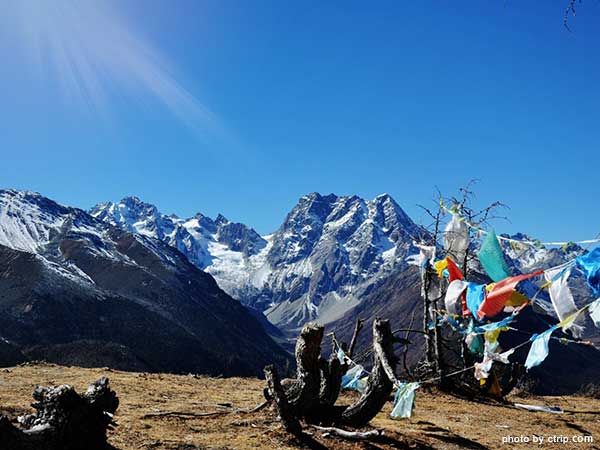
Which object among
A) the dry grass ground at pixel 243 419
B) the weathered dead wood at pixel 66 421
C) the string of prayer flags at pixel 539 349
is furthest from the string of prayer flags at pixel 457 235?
the weathered dead wood at pixel 66 421

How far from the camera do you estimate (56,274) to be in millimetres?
162875

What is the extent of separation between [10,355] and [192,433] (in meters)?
95.5

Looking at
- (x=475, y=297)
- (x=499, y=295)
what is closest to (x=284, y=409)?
(x=475, y=297)

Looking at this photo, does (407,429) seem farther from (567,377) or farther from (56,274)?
(567,377)

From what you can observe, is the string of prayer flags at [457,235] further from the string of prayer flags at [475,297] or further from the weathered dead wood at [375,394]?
the weathered dead wood at [375,394]

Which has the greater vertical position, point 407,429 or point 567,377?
point 567,377

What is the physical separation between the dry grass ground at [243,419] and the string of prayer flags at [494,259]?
3.14 meters

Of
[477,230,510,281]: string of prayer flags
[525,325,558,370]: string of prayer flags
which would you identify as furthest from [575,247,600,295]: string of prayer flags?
[477,230,510,281]: string of prayer flags

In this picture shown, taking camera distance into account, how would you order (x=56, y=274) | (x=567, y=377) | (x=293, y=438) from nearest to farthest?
(x=293, y=438) < (x=56, y=274) < (x=567, y=377)

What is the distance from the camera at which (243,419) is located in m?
9.50

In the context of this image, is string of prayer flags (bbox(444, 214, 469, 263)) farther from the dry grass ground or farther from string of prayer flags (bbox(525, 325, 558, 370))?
string of prayer flags (bbox(525, 325, 558, 370))

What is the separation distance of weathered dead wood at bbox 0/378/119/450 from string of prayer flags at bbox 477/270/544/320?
5.72 m

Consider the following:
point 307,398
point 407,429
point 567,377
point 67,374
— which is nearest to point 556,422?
point 407,429

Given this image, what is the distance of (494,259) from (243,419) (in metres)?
5.31
